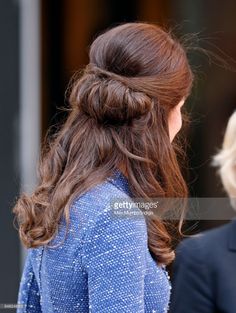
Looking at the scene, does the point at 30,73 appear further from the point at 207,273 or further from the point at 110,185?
the point at 110,185

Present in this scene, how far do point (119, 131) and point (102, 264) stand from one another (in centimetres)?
32

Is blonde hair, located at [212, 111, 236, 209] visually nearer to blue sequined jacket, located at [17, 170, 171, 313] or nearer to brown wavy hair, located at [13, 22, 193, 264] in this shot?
brown wavy hair, located at [13, 22, 193, 264]

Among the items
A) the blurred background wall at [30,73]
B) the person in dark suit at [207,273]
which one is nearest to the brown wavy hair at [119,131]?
the person in dark suit at [207,273]

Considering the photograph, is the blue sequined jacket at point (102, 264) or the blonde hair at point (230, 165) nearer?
the blue sequined jacket at point (102, 264)

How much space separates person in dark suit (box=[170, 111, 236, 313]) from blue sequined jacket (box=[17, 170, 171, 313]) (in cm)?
45

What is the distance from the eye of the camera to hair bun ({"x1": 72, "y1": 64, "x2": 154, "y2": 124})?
5.71ft

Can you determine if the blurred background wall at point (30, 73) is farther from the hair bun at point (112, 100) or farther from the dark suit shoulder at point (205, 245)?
the hair bun at point (112, 100)

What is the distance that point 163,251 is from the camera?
1.75 meters

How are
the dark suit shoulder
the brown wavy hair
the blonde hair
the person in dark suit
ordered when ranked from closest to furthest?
1. the brown wavy hair
2. the person in dark suit
3. the dark suit shoulder
4. the blonde hair

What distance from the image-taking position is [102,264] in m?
1.62

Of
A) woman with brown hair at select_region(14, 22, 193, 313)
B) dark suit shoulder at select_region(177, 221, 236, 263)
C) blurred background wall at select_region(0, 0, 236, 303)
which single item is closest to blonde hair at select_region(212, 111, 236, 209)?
dark suit shoulder at select_region(177, 221, 236, 263)

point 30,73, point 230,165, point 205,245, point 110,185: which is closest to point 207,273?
point 205,245

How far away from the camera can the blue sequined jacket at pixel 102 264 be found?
63.3 inches

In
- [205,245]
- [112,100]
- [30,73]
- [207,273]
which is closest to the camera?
[112,100]
